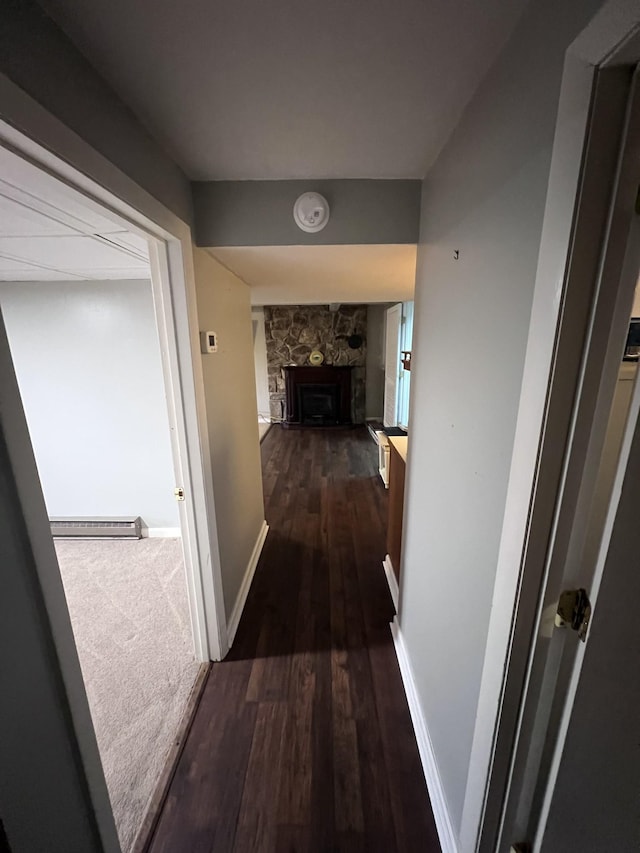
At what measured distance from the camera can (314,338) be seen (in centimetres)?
622

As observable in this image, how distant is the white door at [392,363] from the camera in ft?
15.7

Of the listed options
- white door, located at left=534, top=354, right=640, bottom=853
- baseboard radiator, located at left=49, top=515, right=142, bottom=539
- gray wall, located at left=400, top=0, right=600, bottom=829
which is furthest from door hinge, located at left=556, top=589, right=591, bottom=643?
baseboard radiator, located at left=49, top=515, right=142, bottom=539

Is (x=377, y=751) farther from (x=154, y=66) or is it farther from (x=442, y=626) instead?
(x=154, y=66)

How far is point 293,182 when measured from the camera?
4.35ft

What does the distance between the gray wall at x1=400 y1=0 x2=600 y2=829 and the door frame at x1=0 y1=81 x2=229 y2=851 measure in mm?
928

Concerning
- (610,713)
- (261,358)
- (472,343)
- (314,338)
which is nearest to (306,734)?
(610,713)

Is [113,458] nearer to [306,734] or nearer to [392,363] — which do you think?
[306,734]

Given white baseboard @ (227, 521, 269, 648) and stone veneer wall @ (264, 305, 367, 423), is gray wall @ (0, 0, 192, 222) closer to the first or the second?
white baseboard @ (227, 521, 269, 648)

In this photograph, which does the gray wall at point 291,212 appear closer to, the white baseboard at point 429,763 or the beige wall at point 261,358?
the white baseboard at point 429,763

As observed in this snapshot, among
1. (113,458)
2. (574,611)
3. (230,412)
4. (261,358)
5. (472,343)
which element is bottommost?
(113,458)

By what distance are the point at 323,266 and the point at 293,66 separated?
97cm

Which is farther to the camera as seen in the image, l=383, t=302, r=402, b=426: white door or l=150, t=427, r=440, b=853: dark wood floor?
l=383, t=302, r=402, b=426: white door

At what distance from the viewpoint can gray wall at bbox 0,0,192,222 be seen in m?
0.58

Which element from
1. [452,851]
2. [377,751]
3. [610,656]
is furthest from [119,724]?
[610,656]
